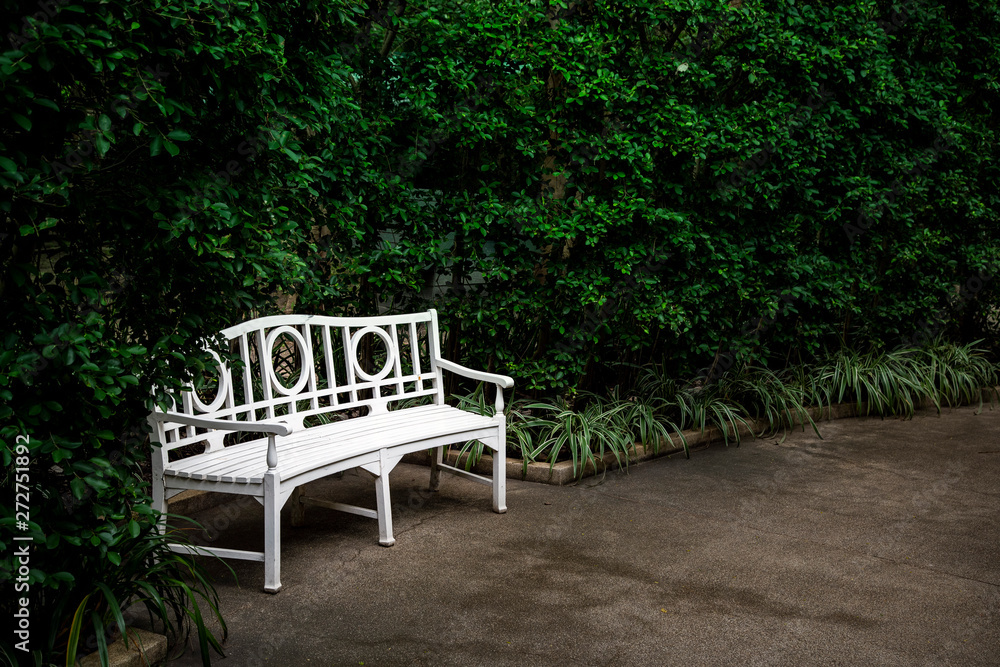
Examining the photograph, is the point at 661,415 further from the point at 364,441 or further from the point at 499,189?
the point at 364,441

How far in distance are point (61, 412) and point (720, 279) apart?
4590mm

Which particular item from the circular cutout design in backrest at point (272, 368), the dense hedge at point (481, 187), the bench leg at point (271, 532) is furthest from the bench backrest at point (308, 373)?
the bench leg at point (271, 532)

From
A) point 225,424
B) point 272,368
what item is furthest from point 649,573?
point 272,368

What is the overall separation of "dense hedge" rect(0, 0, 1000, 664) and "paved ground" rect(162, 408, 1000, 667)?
3.18ft

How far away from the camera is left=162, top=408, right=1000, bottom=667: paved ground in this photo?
3.13m

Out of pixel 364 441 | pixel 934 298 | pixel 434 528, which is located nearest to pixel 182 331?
pixel 364 441

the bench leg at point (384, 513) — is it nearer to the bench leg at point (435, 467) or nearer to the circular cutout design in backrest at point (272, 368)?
the circular cutout design in backrest at point (272, 368)

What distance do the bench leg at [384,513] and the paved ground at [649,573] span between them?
68mm

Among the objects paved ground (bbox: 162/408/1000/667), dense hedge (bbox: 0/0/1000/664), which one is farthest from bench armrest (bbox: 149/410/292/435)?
paved ground (bbox: 162/408/1000/667)

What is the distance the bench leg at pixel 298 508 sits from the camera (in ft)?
14.4

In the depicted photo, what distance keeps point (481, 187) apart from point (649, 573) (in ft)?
8.96

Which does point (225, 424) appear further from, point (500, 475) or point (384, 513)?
point (500, 475)

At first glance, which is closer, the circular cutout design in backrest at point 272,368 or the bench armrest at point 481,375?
the circular cutout design in backrest at point 272,368

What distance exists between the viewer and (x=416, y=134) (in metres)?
5.28
